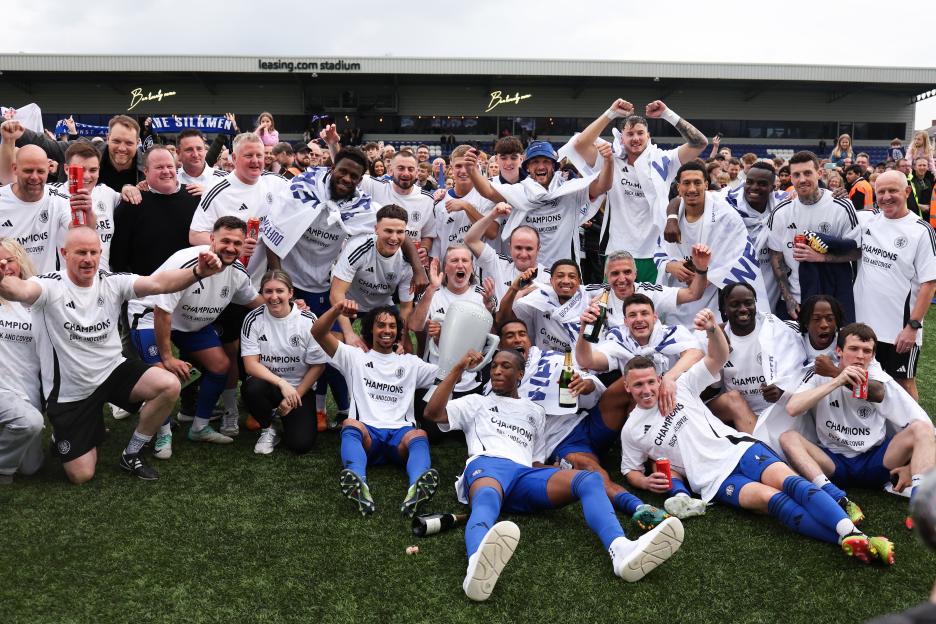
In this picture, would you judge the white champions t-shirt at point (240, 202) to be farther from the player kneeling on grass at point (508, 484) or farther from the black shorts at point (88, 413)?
the player kneeling on grass at point (508, 484)

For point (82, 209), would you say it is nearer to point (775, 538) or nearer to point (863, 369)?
Answer: point (775, 538)

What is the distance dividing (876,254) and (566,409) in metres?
2.61

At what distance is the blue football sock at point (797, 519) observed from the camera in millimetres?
3684

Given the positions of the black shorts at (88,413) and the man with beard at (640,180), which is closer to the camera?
the black shorts at (88,413)

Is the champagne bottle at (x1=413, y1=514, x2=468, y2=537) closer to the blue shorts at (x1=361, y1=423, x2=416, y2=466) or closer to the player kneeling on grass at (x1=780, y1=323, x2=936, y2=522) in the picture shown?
the blue shorts at (x1=361, y1=423, x2=416, y2=466)

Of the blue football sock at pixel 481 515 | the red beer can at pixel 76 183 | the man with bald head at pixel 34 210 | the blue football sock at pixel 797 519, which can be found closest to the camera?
the blue football sock at pixel 481 515

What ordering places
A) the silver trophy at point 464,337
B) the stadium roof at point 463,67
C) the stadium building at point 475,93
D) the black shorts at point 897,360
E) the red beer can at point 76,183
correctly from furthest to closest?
the stadium building at point 475,93, the stadium roof at point 463,67, the black shorts at point 897,360, the silver trophy at point 464,337, the red beer can at point 76,183

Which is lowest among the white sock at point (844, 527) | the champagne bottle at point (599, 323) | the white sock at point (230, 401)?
the white sock at point (844, 527)

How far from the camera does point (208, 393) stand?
17.2 feet

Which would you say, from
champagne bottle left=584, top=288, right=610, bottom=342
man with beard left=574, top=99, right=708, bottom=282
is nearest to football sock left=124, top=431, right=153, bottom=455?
champagne bottle left=584, top=288, right=610, bottom=342

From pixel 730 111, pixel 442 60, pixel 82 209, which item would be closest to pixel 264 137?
pixel 82 209

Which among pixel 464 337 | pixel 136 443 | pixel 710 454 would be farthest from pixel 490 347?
pixel 136 443

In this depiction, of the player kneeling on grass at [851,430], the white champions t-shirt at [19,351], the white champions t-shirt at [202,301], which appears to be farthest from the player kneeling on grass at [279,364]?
the player kneeling on grass at [851,430]

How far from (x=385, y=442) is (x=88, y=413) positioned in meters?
1.80
